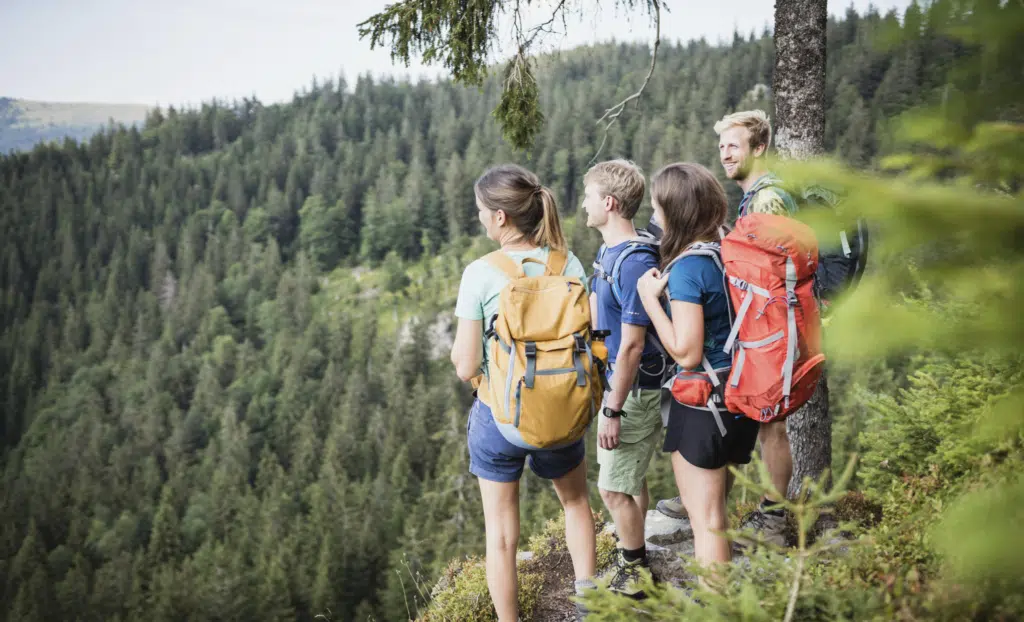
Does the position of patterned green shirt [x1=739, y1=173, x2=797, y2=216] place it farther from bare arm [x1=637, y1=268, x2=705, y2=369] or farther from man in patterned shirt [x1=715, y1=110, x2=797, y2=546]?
bare arm [x1=637, y1=268, x2=705, y2=369]

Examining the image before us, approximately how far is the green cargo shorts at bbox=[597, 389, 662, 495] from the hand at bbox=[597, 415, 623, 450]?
0.41ft

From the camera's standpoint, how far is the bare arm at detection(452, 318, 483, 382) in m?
2.36

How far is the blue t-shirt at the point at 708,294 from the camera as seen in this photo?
2.31 metres

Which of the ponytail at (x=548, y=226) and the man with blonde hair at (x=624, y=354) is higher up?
the ponytail at (x=548, y=226)

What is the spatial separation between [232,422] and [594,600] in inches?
3220

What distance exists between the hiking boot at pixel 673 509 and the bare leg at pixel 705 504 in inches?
65.4

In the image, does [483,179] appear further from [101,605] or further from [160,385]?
[160,385]

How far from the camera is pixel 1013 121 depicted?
2.81ft

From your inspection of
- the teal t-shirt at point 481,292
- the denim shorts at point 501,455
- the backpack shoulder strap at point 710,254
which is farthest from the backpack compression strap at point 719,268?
the teal t-shirt at point 481,292

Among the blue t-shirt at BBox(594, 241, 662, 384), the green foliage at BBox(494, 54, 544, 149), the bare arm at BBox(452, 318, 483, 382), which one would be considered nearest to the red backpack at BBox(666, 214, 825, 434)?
the blue t-shirt at BBox(594, 241, 662, 384)

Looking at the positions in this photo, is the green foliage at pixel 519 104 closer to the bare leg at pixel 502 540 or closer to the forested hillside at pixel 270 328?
the forested hillside at pixel 270 328

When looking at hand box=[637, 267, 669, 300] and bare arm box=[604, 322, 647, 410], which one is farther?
bare arm box=[604, 322, 647, 410]

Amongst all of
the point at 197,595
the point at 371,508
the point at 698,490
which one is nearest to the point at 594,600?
the point at 698,490

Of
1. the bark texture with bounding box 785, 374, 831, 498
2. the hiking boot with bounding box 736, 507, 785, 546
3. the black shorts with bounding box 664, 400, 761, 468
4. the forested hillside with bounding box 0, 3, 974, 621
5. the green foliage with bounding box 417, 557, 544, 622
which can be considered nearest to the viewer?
the black shorts with bounding box 664, 400, 761, 468
